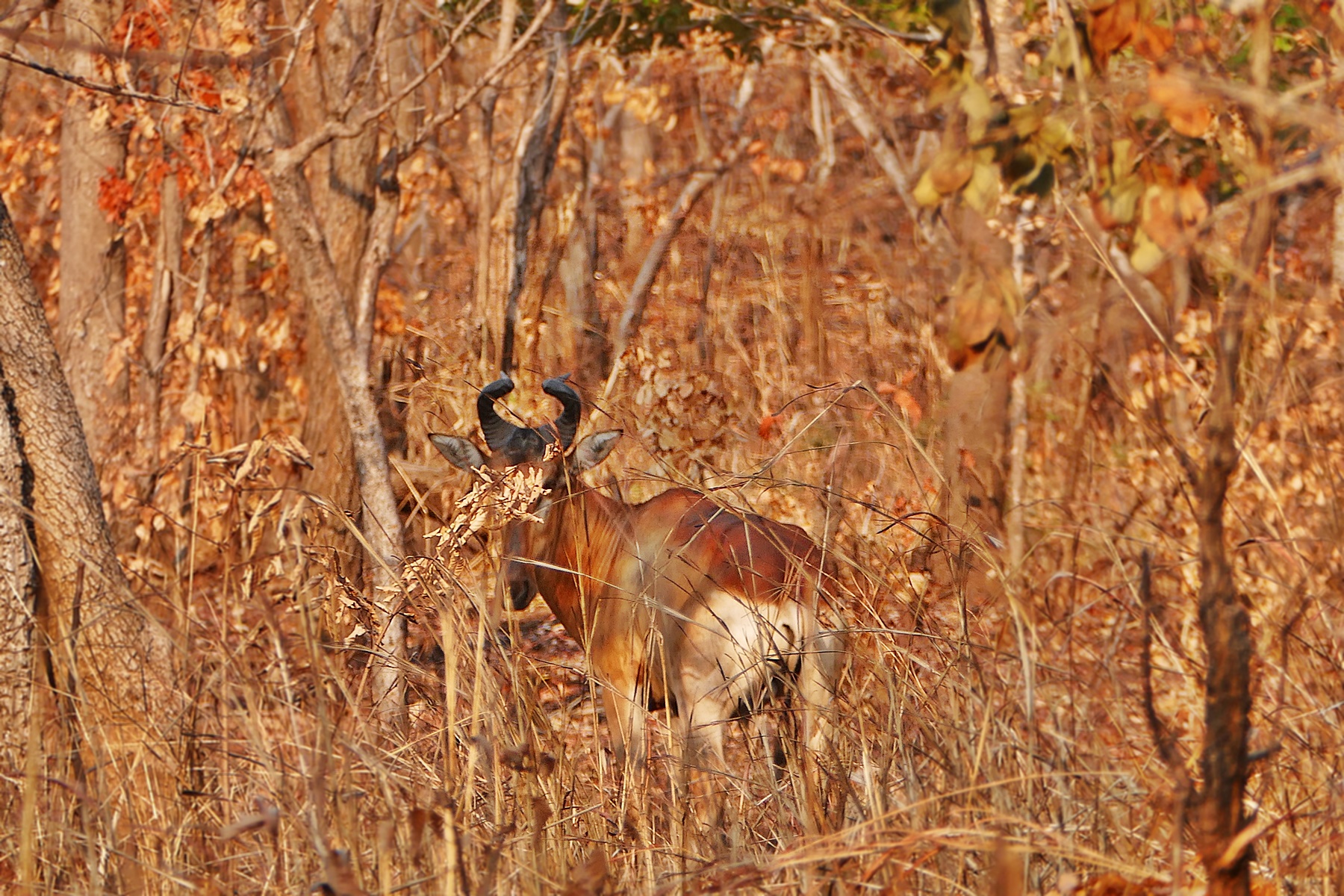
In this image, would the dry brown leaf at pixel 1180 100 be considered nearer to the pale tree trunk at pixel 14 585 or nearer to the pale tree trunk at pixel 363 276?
the pale tree trunk at pixel 363 276

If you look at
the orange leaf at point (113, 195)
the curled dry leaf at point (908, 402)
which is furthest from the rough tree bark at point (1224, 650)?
the orange leaf at point (113, 195)

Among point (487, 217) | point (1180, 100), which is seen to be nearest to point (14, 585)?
point (1180, 100)

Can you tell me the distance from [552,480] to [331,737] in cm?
311

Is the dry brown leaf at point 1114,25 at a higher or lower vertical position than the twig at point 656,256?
lower

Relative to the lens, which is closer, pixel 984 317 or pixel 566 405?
pixel 984 317

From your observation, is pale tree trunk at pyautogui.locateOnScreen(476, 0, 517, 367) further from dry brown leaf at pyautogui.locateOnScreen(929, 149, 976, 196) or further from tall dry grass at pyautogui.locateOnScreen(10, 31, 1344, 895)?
dry brown leaf at pyautogui.locateOnScreen(929, 149, 976, 196)

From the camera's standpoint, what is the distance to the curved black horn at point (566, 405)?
218 inches

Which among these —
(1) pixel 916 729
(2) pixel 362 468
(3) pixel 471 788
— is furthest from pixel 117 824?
(2) pixel 362 468

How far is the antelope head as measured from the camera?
18.3ft

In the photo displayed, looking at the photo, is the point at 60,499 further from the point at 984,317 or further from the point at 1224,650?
the point at 1224,650

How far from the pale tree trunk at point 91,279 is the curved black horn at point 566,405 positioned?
6.70 metres

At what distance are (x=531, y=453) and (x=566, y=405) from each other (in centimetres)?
28

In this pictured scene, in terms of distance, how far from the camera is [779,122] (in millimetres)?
19531

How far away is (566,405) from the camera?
5914mm
